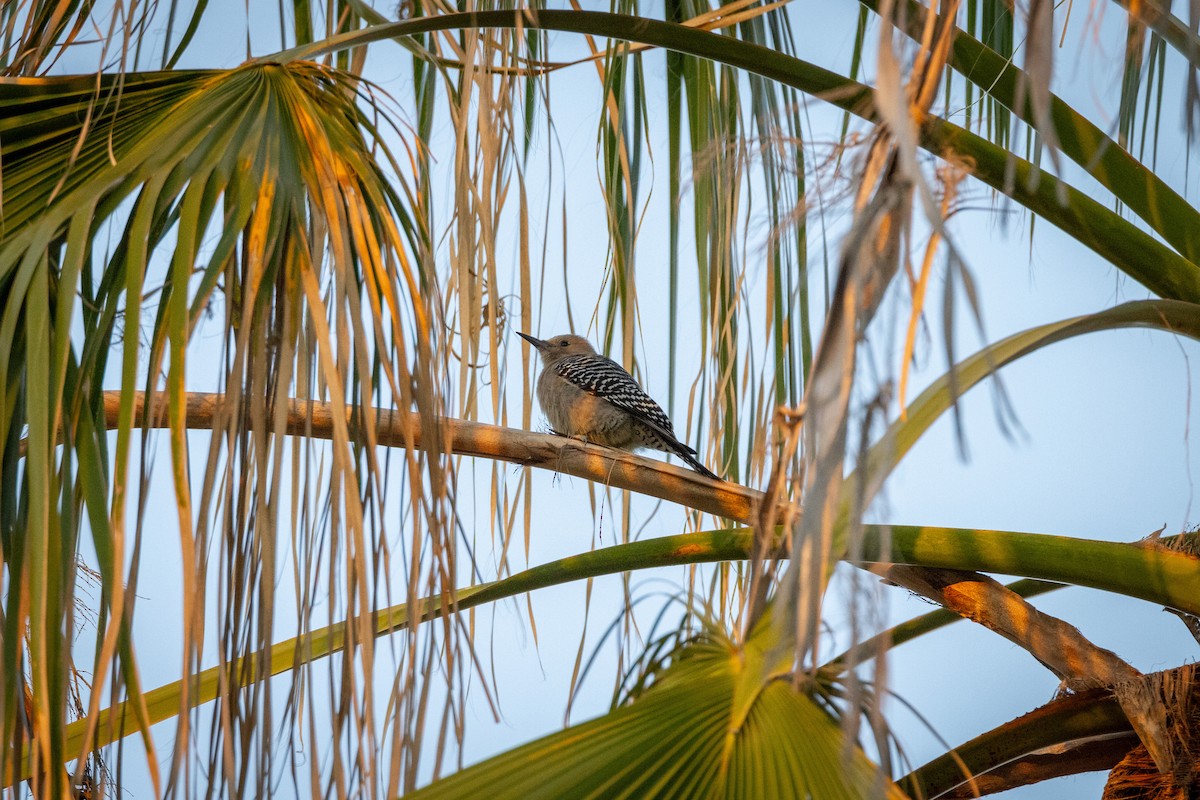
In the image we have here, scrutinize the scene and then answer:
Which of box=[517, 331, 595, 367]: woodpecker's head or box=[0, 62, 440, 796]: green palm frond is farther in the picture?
box=[517, 331, 595, 367]: woodpecker's head

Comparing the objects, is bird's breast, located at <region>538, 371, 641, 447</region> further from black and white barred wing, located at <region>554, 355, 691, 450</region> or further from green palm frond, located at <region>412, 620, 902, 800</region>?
green palm frond, located at <region>412, 620, 902, 800</region>

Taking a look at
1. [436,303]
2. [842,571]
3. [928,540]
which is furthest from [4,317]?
[928,540]

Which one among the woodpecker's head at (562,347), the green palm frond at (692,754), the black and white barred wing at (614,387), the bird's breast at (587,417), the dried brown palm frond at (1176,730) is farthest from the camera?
the woodpecker's head at (562,347)

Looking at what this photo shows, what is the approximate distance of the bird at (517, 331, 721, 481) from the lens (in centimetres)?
525

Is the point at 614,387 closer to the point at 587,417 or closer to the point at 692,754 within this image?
the point at 587,417

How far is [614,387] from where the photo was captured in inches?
214

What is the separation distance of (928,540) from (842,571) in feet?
3.81

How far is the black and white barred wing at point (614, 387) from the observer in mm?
5227

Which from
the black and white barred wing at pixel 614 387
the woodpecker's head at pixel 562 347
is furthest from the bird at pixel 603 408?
the woodpecker's head at pixel 562 347

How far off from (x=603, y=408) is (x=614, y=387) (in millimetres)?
116

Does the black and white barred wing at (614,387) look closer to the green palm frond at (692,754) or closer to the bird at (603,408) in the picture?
the bird at (603,408)

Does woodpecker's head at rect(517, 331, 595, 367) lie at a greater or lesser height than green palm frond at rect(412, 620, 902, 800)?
greater

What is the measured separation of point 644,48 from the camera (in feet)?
10.4

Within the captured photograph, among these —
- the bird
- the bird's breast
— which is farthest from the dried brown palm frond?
the bird's breast
